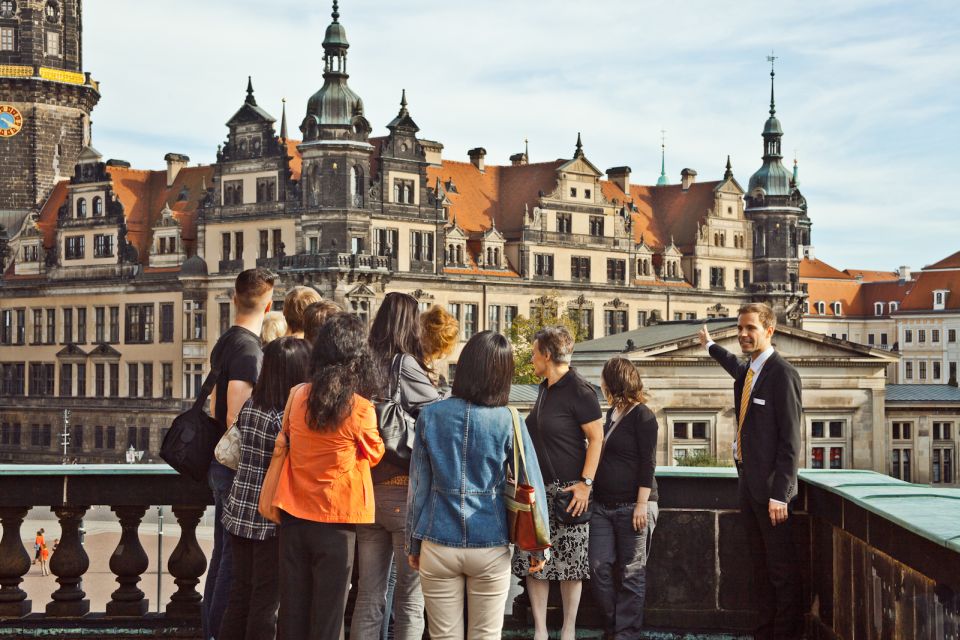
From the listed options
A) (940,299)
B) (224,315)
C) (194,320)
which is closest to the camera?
(224,315)

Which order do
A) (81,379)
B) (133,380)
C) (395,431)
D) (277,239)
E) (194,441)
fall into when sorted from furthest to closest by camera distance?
(81,379), (133,380), (277,239), (194,441), (395,431)

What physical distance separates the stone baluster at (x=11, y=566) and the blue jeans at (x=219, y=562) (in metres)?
1.25

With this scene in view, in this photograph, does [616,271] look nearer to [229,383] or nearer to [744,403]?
[744,403]

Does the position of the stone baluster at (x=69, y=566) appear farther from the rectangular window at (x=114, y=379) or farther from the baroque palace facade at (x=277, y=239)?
the rectangular window at (x=114, y=379)

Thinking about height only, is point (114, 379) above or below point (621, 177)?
below

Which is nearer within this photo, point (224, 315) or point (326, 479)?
point (326, 479)

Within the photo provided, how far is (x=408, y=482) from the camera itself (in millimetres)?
6992

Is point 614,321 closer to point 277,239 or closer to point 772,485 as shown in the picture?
point 277,239

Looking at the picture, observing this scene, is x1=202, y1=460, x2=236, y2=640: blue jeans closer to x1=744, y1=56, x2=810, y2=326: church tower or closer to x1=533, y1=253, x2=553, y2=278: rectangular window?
x1=533, y1=253, x2=553, y2=278: rectangular window

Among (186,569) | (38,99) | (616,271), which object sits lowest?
(186,569)

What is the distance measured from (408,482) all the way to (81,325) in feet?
190

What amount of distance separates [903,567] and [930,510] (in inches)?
11.2

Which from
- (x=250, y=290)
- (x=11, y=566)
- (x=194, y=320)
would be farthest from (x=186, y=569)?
(x=194, y=320)

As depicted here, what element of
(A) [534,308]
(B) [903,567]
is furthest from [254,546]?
(A) [534,308]
